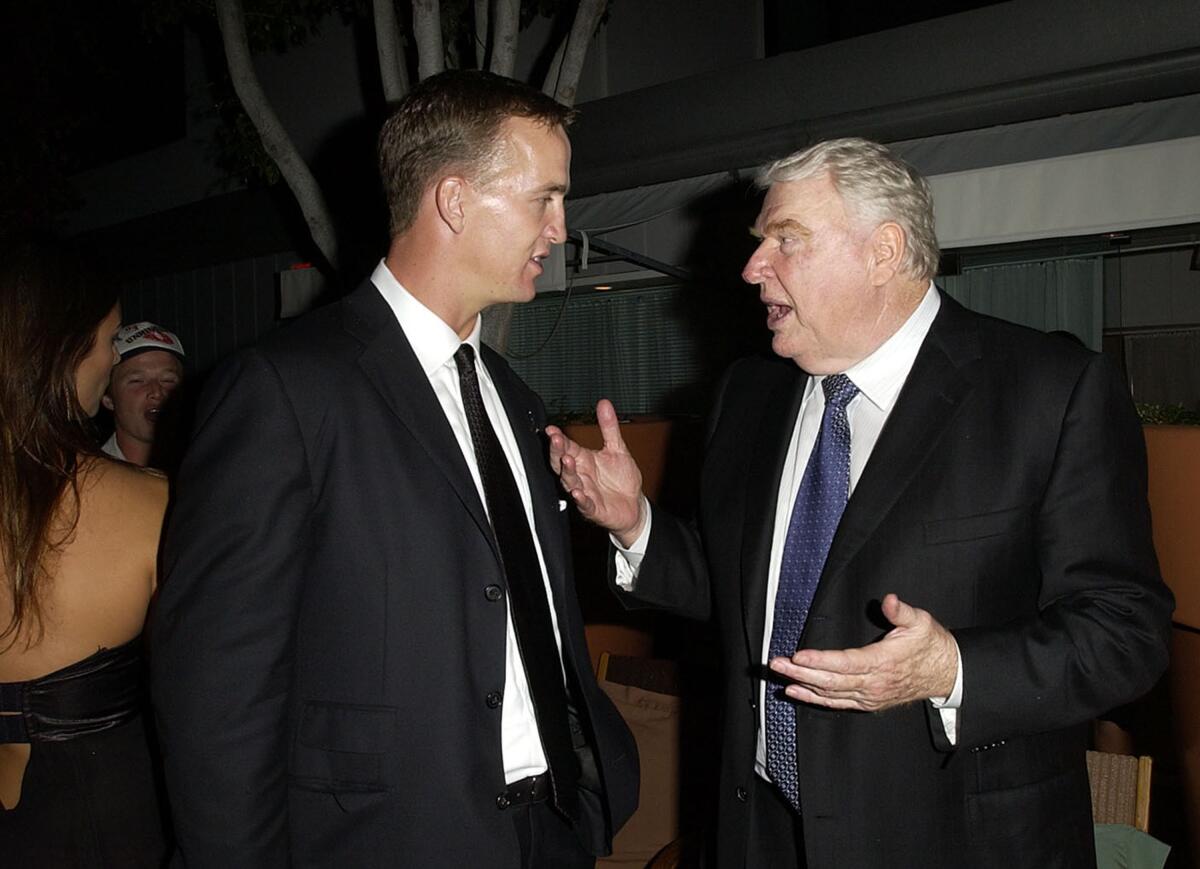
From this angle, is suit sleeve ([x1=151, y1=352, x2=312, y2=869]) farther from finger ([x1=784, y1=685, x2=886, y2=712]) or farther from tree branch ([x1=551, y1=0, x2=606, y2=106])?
tree branch ([x1=551, y1=0, x2=606, y2=106])

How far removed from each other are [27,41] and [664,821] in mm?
8975

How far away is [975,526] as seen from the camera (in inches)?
71.1

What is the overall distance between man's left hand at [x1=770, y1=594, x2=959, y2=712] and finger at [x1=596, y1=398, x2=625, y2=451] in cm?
73

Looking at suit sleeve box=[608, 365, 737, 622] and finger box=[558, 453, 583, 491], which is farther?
suit sleeve box=[608, 365, 737, 622]

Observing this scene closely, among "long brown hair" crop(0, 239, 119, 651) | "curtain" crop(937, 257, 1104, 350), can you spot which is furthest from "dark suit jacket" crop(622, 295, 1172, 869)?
"curtain" crop(937, 257, 1104, 350)

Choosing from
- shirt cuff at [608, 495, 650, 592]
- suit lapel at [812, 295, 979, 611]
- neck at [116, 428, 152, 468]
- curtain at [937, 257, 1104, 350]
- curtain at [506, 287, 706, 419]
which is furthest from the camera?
curtain at [506, 287, 706, 419]

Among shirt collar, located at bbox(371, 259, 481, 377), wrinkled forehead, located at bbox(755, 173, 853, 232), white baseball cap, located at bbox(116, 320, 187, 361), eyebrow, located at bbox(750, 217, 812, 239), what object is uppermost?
wrinkled forehead, located at bbox(755, 173, 853, 232)

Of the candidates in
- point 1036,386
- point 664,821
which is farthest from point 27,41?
point 1036,386

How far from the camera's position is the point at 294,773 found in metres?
1.64

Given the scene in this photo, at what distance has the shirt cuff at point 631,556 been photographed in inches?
89.1

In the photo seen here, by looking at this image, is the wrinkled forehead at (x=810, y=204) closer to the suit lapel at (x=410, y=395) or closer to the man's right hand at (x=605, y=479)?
the man's right hand at (x=605, y=479)

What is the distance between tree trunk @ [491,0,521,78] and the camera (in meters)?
4.09

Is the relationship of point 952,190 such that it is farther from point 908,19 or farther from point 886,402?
point 908,19

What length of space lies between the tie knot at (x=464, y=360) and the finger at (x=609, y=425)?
29 centimetres
